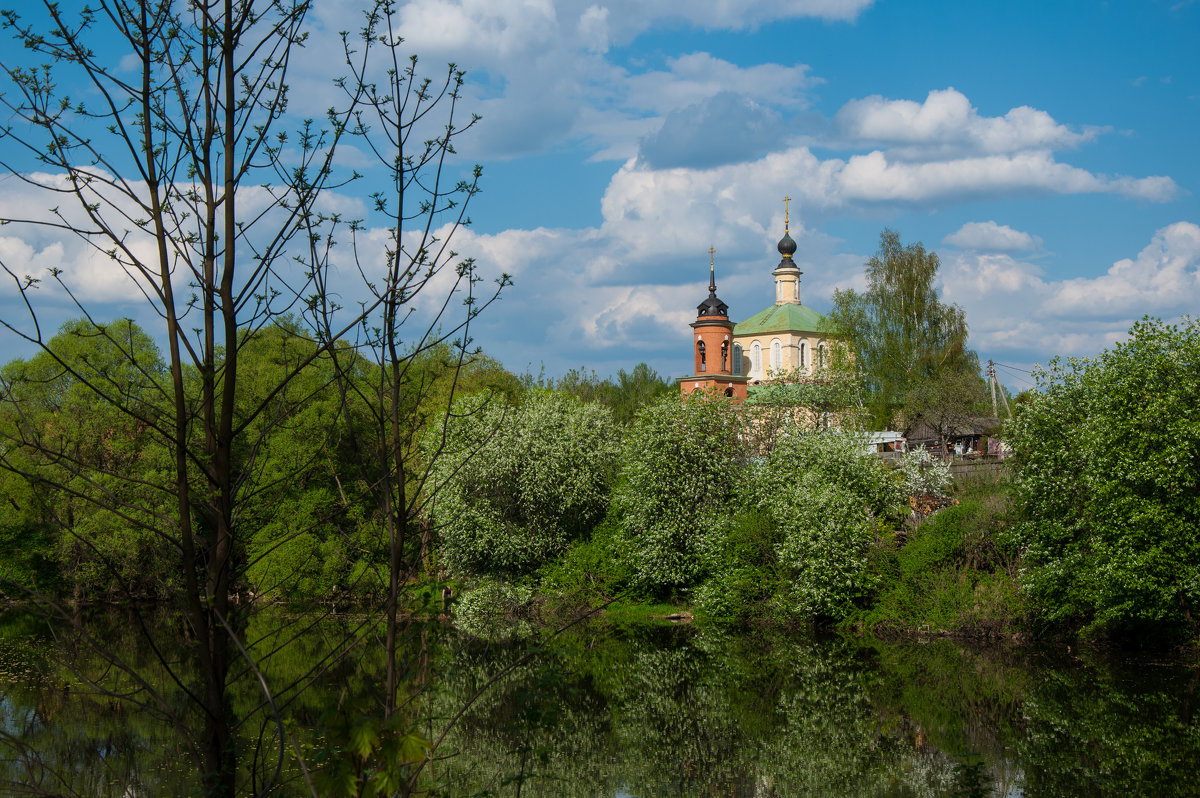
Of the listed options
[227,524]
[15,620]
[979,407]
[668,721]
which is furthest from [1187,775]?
[979,407]

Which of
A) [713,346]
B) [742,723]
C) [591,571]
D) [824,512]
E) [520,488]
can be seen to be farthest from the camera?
[713,346]

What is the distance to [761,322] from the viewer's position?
7919 cm

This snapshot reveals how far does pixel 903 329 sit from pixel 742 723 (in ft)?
132

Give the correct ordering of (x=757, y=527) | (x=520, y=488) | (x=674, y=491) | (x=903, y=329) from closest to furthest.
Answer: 1. (x=757, y=527)
2. (x=674, y=491)
3. (x=520, y=488)
4. (x=903, y=329)

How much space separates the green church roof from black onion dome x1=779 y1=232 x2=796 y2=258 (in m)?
4.36

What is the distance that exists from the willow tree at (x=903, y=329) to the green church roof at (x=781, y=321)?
20882 millimetres

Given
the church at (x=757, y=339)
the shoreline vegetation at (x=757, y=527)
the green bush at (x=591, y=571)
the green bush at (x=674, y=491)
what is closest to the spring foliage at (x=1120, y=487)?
the shoreline vegetation at (x=757, y=527)

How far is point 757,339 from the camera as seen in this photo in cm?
7856

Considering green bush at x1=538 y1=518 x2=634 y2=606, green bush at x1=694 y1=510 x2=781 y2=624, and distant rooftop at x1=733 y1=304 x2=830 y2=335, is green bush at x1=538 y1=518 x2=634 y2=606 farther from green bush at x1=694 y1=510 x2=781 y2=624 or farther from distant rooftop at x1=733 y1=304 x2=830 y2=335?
distant rooftop at x1=733 y1=304 x2=830 y2=335

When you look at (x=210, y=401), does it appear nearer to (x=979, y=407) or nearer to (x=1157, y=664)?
(x=1157, y=664)

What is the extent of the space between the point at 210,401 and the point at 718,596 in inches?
1110

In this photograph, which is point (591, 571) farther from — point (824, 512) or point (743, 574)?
point (824, 512)

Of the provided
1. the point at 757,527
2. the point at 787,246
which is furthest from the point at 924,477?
the point at 787,246

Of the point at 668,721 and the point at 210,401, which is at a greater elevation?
the point at 210,401
